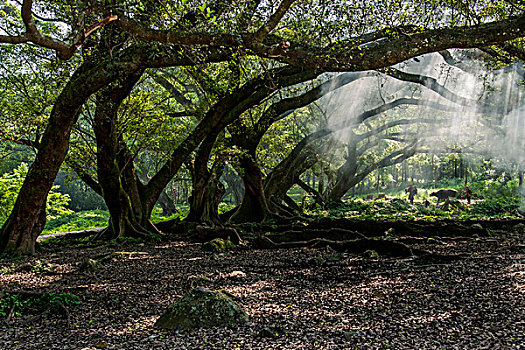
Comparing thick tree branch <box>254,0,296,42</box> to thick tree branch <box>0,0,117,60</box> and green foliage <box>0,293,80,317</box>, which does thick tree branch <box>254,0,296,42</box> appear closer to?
thick tree branch <box>0,0,117,60</box>

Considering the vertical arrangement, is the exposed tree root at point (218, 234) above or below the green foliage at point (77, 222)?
A: above

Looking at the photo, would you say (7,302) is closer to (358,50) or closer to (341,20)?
(358,50)

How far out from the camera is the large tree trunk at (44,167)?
773cm

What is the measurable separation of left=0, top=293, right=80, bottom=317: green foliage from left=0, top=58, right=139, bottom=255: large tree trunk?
4120 mm

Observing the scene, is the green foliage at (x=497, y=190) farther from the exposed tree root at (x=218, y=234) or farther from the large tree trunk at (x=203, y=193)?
A: the exposed tree root at (x=218, y=234)

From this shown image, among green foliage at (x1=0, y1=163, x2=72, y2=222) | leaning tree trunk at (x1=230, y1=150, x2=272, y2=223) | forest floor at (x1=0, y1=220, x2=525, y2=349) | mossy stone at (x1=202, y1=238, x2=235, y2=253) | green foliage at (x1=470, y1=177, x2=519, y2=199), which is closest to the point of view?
forest floor at (x1=0, y1=220, x2=525, y2=349)

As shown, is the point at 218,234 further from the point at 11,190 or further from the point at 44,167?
the point at 11,190

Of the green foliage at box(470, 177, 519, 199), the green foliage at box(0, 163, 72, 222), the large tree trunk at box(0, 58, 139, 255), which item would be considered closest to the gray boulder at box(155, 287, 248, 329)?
the large tree trunk at box(0, 58, 139, 255)

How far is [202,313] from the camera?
11.7 feet

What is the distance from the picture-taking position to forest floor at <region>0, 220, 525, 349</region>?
121 inches

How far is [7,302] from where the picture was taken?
13.8 ft

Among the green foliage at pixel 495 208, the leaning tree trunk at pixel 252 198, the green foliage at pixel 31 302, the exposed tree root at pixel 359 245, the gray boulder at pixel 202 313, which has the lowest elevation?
the green foliage at pixel 31 302

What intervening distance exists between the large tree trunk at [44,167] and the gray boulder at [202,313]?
17.8 feet

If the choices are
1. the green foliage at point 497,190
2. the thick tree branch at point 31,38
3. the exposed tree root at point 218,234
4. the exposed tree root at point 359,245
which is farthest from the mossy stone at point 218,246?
the green foliage at point 497,190
